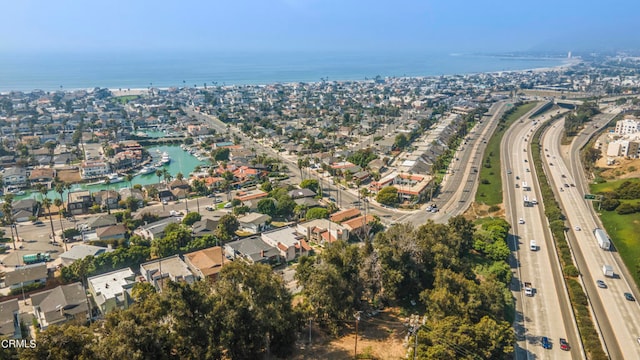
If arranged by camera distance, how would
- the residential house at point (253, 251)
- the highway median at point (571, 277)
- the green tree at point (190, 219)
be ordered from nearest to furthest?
the highway median at point (571, 277)
the residential house at point (253, 251)
the green tree at point (190, 219)

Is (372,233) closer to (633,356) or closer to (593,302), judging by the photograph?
(593,302)

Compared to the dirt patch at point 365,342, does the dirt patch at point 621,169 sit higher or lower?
higher

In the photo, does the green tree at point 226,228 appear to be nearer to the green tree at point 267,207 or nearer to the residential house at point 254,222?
the residential house at point 254,222

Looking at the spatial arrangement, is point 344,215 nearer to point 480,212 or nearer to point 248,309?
point 480,212

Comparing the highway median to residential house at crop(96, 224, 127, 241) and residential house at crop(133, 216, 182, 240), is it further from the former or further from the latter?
residential house at crop(96, 224, 127, 241)

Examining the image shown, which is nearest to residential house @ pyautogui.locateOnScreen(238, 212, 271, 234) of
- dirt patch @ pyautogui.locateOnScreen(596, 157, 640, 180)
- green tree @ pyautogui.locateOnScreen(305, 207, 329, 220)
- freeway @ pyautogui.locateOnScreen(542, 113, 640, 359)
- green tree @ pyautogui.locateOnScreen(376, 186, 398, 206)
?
green tree @ pyautogui.locateOnScreen(305, 207, 329, 220)

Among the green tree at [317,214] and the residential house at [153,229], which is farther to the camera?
the green tree at [317,214]

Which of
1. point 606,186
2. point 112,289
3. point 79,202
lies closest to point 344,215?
point 112,289

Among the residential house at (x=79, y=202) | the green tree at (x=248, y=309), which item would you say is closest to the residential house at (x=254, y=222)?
the residential house at (x=79, y=202)
